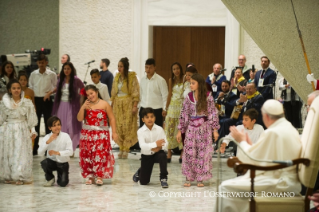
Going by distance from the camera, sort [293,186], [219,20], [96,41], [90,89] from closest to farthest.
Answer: [293,186] → [90,89] → [219,20] → [96,41]

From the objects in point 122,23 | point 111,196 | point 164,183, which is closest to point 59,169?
point 111,196

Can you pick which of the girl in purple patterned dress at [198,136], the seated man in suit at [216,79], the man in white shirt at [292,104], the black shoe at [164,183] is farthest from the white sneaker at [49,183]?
the man in white shirt at [292,104]

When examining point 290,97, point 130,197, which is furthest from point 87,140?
point 290,97

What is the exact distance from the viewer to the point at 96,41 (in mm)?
13250

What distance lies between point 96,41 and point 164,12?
1.71m

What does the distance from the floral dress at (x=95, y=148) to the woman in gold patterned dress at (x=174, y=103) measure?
1771 millimetres

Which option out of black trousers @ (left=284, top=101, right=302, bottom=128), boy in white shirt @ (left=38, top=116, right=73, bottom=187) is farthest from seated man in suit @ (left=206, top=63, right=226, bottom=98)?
boy in white shirt @ (left=38, top=116, right=73, bottom=187)

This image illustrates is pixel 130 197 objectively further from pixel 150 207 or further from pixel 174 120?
pixel 174 120

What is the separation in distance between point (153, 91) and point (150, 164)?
85.9 inches

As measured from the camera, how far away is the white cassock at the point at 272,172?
433 cm

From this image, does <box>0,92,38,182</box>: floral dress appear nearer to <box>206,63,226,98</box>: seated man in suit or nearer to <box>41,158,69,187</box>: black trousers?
<box>41,158,69,187</box>: black trousers

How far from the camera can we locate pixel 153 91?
345 inches

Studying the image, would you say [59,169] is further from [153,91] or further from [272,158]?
[272,158]

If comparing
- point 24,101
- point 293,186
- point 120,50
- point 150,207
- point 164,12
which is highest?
point 164,12
